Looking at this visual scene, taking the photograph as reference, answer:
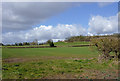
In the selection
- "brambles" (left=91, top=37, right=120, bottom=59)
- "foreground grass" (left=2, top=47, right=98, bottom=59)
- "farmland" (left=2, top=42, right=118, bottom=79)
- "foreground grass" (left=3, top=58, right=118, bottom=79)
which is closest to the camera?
"foreground grass" (left=3, top=58, right=118, bottom=79)

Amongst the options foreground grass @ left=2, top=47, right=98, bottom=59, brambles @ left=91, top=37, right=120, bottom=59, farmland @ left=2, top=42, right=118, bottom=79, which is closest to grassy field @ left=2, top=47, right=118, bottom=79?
farmland @ left=2, top=42, right=118, bottom=79

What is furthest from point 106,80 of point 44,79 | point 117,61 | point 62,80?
point 117,61

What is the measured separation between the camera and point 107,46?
12219 mm

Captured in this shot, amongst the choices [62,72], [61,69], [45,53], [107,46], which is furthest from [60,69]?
[45,53]

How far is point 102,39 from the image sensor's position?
12.6 m

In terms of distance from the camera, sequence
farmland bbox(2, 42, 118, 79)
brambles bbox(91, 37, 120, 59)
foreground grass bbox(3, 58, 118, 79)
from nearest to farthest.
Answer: foreground grass bbox(3, 58, 118, 79), farmland bbox(2, 42, 118, 79), brambles bbox(91, 37, 120, 59)

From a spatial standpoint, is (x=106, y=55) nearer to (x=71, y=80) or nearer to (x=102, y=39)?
(x=102, y=39)

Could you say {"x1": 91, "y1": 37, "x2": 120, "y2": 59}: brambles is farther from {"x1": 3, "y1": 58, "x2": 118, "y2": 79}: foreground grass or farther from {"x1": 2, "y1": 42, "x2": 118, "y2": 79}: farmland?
{"x1": 3, "y1": 58, "x2": 118, "y2": 79}: foreground grass

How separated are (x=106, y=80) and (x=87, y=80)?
44.6 inches

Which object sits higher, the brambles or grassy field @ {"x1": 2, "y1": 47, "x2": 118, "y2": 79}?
the brambles

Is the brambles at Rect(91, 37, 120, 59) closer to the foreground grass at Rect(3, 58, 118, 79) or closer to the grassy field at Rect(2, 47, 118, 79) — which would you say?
the grassy field at Rect(2, 47, 118, 79)

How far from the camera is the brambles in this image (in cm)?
1157

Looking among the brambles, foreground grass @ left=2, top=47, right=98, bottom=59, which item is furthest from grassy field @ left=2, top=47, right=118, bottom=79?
foreground grass @ left=2, top=47, right=98, bottom=59

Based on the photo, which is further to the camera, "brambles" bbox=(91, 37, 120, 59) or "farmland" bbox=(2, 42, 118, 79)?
"brambles" bbox=(91, 37, 120, 59)
